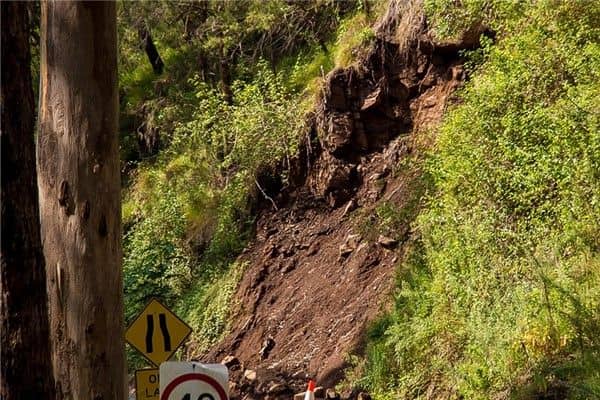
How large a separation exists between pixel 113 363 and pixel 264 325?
27.2 ft

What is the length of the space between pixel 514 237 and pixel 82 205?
573cm

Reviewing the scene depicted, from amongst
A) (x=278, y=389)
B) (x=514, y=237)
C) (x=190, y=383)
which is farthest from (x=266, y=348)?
(x=190, y=383)

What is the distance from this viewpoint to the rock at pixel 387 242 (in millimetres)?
14070

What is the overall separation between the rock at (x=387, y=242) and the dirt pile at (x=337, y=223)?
0.7 inches

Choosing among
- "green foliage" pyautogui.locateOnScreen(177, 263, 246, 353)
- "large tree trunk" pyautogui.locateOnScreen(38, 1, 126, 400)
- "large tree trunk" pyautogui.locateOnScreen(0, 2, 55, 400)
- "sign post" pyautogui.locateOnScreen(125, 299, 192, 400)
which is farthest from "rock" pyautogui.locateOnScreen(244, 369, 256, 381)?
"large tree trunk" pyautogui.locateOnScreen(0, 2, 55, 400)

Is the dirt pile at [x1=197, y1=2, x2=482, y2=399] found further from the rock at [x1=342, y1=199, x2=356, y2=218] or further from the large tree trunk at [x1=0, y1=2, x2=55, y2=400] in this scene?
the large tree trunk at [x1=0, y1=2, x2=55, y2=400]

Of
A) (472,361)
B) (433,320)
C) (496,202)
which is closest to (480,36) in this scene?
(496,202)

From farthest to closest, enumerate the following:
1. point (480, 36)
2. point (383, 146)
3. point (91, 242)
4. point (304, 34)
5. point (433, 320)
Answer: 1. point (304, 34)
2. point (383, 146)
3. point (480, 36)
4. point (433, 320)
5. point (91, 242)

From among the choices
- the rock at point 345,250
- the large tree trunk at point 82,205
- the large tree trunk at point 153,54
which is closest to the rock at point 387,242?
the rock at point 345,250

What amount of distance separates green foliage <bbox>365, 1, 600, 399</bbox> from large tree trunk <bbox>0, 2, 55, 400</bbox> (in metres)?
4.81

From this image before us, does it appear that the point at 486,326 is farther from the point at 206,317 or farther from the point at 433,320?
the point at 206,317

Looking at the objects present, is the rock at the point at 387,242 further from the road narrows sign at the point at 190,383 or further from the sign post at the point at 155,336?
the road narrows sign at the point at 190,383

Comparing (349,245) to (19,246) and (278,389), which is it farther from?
(19,246)

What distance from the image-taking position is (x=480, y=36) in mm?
14859
